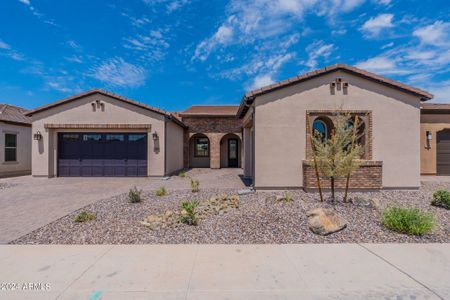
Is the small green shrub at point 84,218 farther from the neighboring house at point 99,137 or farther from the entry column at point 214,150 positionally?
the entry column at point 214,150

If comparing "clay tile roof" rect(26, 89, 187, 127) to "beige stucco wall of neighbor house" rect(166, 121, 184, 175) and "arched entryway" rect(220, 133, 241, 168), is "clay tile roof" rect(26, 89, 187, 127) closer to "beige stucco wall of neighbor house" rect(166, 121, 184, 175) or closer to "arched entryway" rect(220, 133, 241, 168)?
"beige stucco wall of neighbor house" rect(166, 121, 184, 175)

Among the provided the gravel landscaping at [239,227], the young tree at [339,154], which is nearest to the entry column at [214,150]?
the gravel landscaping at [239,227]

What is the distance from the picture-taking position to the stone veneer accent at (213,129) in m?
18.2

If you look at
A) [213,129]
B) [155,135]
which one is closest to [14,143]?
[155,135]

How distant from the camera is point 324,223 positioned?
472cm

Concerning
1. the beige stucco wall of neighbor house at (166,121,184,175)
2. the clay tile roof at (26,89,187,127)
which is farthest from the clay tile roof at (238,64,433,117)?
the beige stucco wall of neighbor house at (166,121,184,175)

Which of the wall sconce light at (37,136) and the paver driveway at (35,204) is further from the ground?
the wall sconce light at (37,136)

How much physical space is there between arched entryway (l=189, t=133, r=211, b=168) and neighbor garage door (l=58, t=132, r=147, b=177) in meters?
6.27

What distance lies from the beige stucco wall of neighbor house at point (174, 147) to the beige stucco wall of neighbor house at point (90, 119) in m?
0.82
